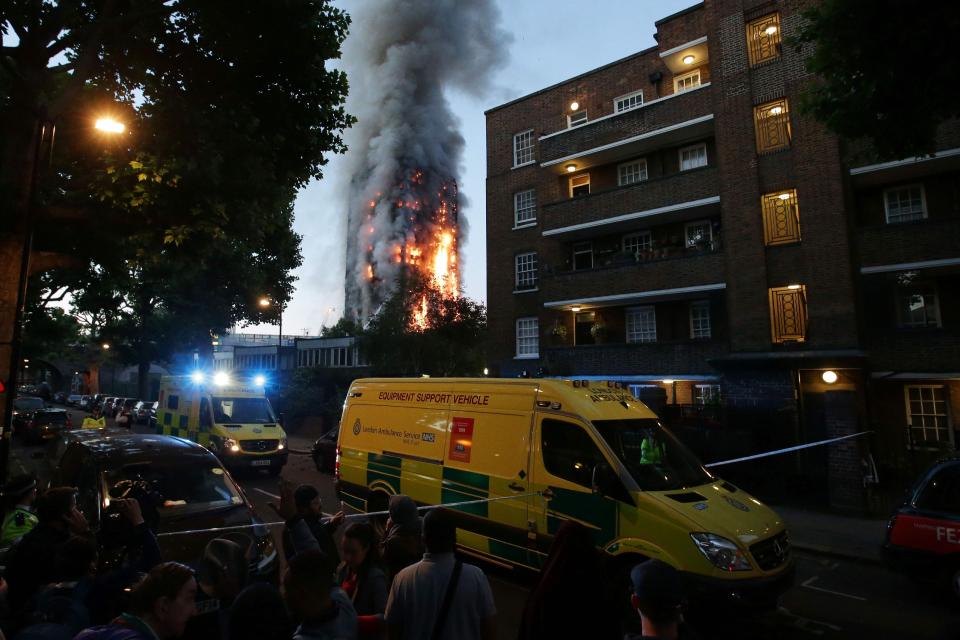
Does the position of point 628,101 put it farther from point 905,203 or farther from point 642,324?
point 905,203

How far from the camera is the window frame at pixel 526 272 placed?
934 inches

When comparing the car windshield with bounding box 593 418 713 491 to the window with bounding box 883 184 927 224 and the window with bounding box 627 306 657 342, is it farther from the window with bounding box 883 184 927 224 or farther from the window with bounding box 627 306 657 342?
the window with bounding box 883 184 927 224

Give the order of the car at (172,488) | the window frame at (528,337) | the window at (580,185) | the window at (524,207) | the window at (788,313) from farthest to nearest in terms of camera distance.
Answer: the window at (524,207) < the window frame at (528,337) < the window at (580,185) < the window at (788,313) < the car at (172,488)

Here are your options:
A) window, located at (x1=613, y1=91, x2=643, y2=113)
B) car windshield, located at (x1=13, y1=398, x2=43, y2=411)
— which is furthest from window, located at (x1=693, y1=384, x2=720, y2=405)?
car windshield, located at (x1=13, y1=398, x2=43, y2=411)

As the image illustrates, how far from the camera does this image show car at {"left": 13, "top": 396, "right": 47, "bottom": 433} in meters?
23.4

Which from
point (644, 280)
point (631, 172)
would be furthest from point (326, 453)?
point (631, 172)

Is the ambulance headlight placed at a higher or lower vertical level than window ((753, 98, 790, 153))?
lower

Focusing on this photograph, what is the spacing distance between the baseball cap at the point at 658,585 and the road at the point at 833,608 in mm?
3237

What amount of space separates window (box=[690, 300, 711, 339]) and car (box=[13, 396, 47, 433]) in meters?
28.5

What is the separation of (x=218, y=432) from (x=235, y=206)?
6660 millimetres

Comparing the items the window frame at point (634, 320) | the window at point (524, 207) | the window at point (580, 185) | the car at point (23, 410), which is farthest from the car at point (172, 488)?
the car at point (23, 410)

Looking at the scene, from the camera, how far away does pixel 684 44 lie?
63.4 ft

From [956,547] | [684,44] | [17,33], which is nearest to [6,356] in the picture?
[17,33]

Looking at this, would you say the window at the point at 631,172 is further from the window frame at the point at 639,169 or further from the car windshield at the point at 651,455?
the car windshield at the point at 651,455
